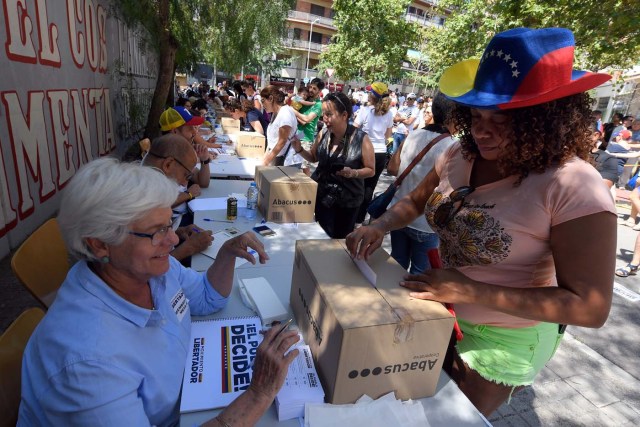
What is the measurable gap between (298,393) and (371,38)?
75.5ft

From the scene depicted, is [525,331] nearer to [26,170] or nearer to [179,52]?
[26,170]

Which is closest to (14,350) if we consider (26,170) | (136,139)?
(26,170)

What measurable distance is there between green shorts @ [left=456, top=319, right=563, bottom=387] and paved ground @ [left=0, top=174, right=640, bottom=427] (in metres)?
1.25

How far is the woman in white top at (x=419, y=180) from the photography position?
108 inches

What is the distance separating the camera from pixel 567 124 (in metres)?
1.12

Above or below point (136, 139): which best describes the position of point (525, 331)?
above

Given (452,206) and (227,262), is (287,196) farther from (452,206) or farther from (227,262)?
(452,206)

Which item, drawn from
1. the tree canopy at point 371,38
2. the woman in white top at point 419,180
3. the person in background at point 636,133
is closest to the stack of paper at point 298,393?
the woman in white top at point 419,180

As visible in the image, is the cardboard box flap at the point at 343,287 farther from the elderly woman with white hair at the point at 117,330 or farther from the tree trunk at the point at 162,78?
the tree trunk at the point at 162,78

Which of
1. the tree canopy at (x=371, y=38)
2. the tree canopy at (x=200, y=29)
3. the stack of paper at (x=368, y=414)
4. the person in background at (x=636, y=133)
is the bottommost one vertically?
the stack of paper at (x=368, y=414)

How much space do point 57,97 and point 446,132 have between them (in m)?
5.03

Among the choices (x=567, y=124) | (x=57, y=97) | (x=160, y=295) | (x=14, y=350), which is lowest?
(x=14, y=350)

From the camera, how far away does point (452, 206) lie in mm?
1403

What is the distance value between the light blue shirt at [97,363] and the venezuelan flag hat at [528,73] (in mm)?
1363
